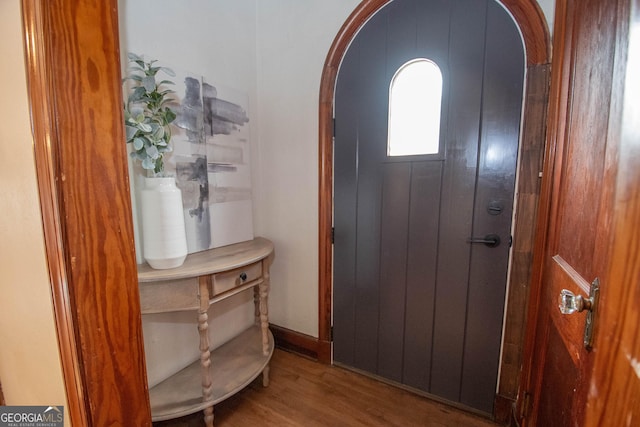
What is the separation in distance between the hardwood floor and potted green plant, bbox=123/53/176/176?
134cm

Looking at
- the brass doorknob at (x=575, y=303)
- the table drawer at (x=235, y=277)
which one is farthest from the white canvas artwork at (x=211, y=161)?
the brass doorknob at (x=575, y=303)

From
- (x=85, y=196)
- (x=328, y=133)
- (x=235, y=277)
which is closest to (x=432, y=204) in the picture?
(x=328, y=133)

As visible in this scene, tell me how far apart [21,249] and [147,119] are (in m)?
0.65

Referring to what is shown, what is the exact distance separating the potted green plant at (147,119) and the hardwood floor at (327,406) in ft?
4.40

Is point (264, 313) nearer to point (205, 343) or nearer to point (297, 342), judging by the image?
point (205, 343)

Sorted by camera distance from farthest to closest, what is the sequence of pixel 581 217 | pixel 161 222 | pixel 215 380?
pixel 215 380 → pixel 161 222 → pixel 581 217

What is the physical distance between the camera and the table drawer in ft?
4.12

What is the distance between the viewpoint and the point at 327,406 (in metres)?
1.49

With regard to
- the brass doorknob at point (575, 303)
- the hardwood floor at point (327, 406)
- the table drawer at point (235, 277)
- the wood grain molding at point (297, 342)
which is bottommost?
the hardwood floor at point (327, 406)

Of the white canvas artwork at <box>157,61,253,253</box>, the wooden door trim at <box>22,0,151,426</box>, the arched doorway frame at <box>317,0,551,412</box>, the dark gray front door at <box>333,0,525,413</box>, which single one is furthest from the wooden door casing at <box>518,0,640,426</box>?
the white canvas artwork at <box>157,61,253,253</box>

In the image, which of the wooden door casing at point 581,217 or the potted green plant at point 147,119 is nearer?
the wooden door casing at point 581,217

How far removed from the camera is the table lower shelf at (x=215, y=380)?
4.13 ft

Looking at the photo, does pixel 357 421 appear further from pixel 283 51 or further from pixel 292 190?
pixel 283 51

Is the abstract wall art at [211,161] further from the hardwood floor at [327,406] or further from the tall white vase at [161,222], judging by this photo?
the hardwood floor at [327,406]
